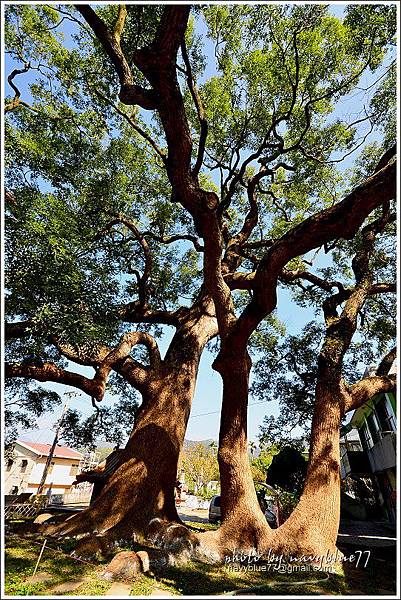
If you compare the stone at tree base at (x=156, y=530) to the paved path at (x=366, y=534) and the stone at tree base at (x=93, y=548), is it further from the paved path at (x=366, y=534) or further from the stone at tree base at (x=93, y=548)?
the paved path at (x=366, y=534)

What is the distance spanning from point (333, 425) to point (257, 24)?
8613 millimetres

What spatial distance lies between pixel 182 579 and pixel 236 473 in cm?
173

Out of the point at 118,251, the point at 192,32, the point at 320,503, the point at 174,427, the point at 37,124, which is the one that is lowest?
the point at 320,503

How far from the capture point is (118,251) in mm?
9461

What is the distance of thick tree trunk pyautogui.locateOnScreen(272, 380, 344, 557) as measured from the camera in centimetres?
530

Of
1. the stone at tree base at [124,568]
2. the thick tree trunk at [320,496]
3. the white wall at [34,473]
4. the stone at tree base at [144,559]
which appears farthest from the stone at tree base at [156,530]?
the white wall at [34,473]

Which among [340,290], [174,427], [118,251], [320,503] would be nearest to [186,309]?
[118,251]

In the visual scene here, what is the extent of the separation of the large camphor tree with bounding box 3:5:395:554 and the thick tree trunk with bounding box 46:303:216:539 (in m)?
0.03

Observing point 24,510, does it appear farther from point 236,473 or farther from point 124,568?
point 236,473

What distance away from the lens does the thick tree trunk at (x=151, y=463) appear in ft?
18.9

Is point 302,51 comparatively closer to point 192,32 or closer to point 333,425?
point 192,32

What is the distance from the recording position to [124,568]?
4.32 metres

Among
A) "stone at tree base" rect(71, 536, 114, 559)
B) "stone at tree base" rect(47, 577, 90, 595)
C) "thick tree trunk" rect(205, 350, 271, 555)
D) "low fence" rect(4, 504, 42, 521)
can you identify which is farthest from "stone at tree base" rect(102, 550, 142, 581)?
"low fence" rect(4, 504, 42, 521)

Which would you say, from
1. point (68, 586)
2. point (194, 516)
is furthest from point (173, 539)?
point (194, 516)
